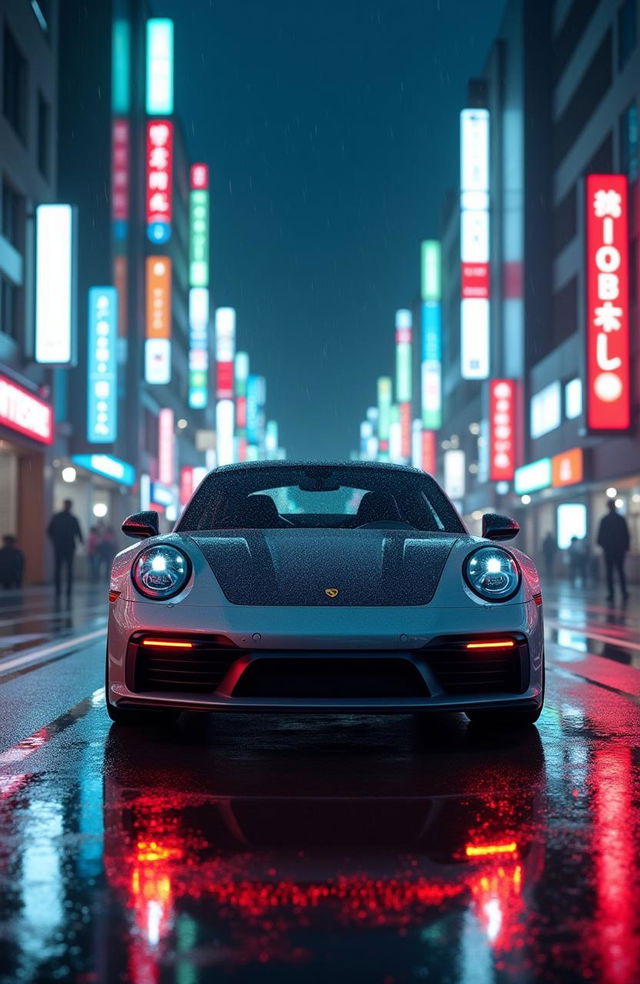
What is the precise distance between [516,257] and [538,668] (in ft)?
147

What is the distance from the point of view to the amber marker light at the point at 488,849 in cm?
333

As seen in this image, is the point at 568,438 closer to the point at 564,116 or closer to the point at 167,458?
the point at 564,116

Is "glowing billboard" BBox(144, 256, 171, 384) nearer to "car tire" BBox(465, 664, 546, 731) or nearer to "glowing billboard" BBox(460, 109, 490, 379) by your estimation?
"glowing billboard" BBox(460, 109, 490, 379)

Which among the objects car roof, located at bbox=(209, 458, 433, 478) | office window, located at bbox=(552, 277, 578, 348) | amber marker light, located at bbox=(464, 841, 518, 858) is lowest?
amber marker light, located at bbox=(464, 841, 518, 858)

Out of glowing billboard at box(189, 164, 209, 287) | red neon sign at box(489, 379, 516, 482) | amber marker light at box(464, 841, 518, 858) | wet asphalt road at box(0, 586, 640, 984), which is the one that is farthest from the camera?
glowing billboard at box(189, 164, 209, 287)

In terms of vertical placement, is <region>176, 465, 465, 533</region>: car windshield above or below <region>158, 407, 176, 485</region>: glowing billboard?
below

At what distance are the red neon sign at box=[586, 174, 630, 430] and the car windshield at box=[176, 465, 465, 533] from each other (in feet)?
73.3

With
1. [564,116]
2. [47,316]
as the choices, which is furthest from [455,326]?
[47,316]

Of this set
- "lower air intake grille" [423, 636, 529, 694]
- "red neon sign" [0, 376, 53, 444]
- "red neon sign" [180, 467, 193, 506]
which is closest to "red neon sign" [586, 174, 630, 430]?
"red neon sign" [0, 376, 53, 444]

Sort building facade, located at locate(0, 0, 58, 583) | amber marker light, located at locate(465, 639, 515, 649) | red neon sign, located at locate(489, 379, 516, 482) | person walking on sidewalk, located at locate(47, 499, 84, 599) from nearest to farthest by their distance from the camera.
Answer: amber marker light, located at locate(465, 639, 515, 649) → person walking on sidewalk, located at locate(47, 499, 84, 599) → building facade, located at locate(0, 0, 58, 583) → red neon sign, located at locate(489, 379, 516, 482)

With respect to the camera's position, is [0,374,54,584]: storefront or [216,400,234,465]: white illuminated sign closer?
[0,374,54,584]: storefront

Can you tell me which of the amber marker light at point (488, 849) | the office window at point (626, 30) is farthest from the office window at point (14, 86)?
the amber marker light at point (488, 849)

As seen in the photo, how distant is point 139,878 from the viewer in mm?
3078

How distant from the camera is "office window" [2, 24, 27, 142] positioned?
1064 inches
